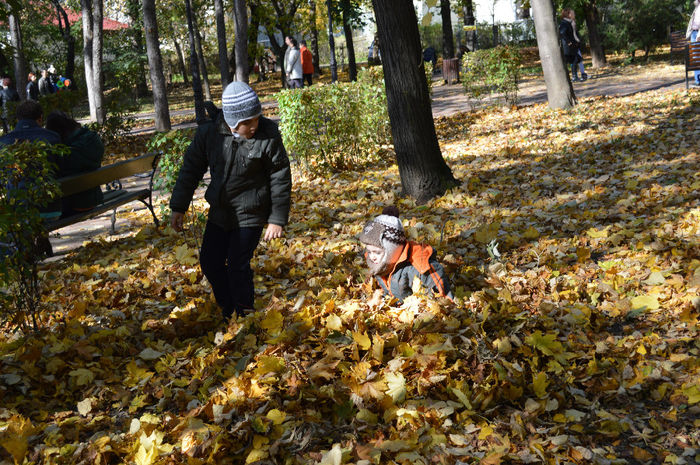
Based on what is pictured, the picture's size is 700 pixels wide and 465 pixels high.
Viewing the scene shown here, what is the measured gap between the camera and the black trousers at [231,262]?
3820 millimetres

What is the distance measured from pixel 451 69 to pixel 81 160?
742 inches

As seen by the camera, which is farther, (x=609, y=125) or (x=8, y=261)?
(x=609, y=125)

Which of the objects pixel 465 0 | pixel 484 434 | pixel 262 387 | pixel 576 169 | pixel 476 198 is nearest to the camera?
pixel 484 434

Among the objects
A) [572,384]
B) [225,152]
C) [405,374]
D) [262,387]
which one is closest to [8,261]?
[225,152]

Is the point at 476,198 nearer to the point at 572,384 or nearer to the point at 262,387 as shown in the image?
the point at 572,384

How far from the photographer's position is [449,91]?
2095cm

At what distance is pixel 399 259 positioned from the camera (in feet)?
12.5

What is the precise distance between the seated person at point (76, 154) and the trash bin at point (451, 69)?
60.5 ft

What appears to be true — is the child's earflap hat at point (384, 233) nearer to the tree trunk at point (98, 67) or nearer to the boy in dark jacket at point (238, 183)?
the boy in dark jacket at point (238, 183)

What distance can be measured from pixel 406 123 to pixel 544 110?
6527 mm

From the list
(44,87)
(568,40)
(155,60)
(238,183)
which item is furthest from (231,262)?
(44,87)

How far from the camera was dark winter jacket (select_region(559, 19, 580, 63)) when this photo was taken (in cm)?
1692

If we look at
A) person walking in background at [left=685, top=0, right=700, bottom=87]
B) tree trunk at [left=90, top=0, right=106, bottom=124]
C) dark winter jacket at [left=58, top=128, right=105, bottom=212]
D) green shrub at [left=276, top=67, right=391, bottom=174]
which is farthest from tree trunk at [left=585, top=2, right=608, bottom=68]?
dark winter jacket at [left=58, top=128, right=105, bottom=212]

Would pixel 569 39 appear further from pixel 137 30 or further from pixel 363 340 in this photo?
pixel 137 30
